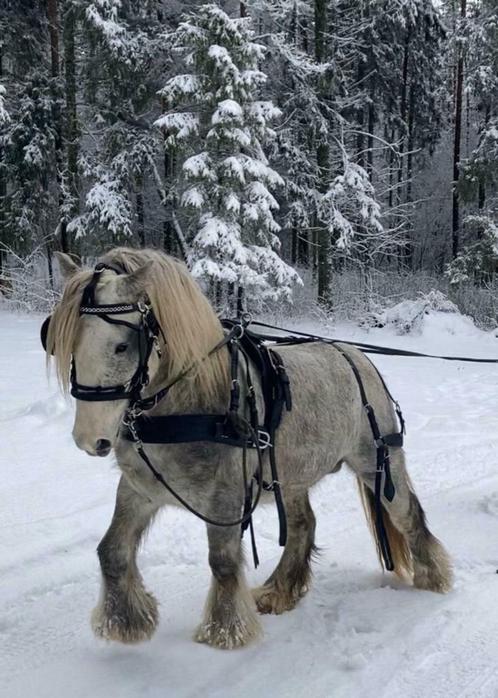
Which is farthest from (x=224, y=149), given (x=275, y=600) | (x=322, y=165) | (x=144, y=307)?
(x=144, y=307)

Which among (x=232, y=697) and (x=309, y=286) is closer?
(x=232, y=697)

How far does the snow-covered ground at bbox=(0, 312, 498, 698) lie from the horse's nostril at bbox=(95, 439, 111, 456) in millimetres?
1191

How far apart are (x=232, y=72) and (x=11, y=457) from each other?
1145 cm

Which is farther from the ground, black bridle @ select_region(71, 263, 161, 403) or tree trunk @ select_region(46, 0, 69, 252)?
tree trunk @ select_region(46, 0, 69, 252)

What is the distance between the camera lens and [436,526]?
4.70 metres

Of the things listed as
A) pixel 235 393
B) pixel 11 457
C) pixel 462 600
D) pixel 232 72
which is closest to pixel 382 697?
pixel 462 600

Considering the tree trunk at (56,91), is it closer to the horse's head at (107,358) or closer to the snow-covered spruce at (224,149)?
the snow-covered spruce at (224,149)

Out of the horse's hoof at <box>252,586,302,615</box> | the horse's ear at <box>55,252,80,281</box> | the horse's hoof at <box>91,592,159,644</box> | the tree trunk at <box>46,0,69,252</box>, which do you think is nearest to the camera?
the horse's ear at <box>55,252,80,281</box>

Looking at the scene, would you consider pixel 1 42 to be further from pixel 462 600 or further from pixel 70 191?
pixel 462 600

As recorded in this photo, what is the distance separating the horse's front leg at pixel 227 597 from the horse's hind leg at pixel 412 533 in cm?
121

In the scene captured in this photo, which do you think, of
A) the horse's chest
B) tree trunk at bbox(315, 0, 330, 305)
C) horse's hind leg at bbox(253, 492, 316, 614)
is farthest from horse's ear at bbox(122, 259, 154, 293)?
tree trunk at bbox(315, 0, 330, 305)

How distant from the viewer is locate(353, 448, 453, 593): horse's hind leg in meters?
3.72

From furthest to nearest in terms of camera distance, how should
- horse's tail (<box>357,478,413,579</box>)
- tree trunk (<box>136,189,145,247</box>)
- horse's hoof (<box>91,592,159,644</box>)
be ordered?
tree trunk (<box>136,189,145,247</box>), horse's tail (<box>357,478,413,579</box>), horse's hoof (<box>91,592,159,644</box>)

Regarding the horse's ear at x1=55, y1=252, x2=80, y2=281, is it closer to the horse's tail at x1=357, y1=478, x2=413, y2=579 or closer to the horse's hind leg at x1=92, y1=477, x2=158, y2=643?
the horse's hind leg at x1=92, y1=477, x2=158, y2=643
